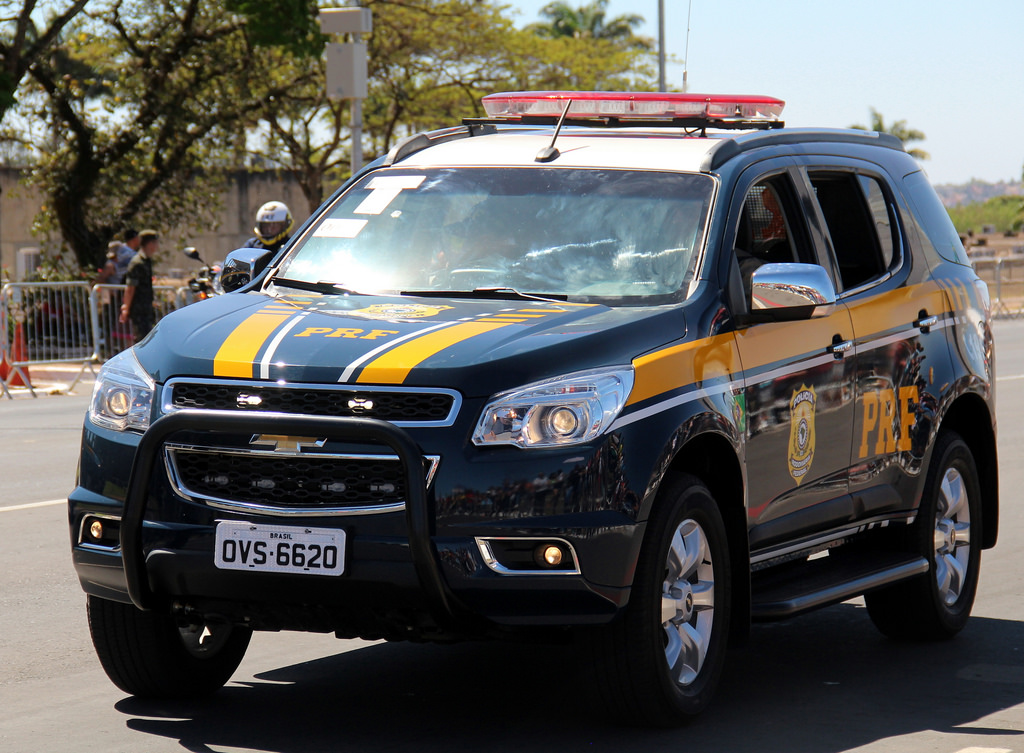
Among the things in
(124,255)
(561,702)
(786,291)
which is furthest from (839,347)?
(124,255)

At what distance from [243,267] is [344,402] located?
200 cm

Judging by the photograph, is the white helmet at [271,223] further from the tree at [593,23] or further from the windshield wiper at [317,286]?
the tree at [593,23]

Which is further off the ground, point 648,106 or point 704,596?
point 648,106

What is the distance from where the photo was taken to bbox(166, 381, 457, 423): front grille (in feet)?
15.0

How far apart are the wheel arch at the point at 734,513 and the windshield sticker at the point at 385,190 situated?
1.66 m

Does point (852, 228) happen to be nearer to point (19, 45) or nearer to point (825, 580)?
point (825, 580)

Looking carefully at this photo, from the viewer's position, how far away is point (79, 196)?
103ft

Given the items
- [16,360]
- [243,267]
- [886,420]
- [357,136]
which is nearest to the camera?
[886,420]

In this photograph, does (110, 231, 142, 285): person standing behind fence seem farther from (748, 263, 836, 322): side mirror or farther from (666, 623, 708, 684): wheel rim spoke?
→ (666, 623, 708, 684): wheel rim spoke

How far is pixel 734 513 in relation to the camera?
5.38 m

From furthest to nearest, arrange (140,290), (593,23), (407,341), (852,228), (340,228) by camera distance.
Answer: (593,23) → (140,290) → (852,228) → (340,228) → (407,341)

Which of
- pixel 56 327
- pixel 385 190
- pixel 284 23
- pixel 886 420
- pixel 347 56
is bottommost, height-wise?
pixel 56 327

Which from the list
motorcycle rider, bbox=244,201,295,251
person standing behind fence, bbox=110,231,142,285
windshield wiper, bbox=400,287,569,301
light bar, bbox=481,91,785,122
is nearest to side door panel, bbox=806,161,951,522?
light bar, bbox=481,91,785,122

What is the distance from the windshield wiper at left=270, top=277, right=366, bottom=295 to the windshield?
0.02m
